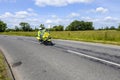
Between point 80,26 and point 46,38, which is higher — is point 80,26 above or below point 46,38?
below

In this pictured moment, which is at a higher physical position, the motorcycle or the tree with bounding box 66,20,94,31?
the motorcycle

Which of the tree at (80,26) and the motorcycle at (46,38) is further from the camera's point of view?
the tree at (80,26)

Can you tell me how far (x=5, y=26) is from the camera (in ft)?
525

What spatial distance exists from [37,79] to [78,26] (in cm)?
15741

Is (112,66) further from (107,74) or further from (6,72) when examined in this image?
(6,72)

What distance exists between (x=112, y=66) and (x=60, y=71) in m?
2.06

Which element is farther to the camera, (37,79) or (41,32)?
(41,32)

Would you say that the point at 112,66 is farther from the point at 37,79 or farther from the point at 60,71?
the point at 37,79

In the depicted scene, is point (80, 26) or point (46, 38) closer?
point (46, 38)

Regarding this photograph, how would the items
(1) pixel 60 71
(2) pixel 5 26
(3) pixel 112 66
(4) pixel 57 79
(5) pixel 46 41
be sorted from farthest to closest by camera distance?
1. (2) pixel 5 26
2. (5) pixel 46 41
3. (3) pixel 112 66
4. (1) pixel 60 71
5. (4) pixel 57 79

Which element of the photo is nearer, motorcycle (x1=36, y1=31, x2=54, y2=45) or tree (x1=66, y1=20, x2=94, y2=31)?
motorcycle (x1=36, y1=31, x2=54, y2=45)

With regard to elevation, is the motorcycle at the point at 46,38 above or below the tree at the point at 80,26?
above

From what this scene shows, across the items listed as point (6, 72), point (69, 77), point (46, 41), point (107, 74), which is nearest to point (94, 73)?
point (107, 74)

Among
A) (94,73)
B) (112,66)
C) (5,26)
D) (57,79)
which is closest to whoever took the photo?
(57,79)
